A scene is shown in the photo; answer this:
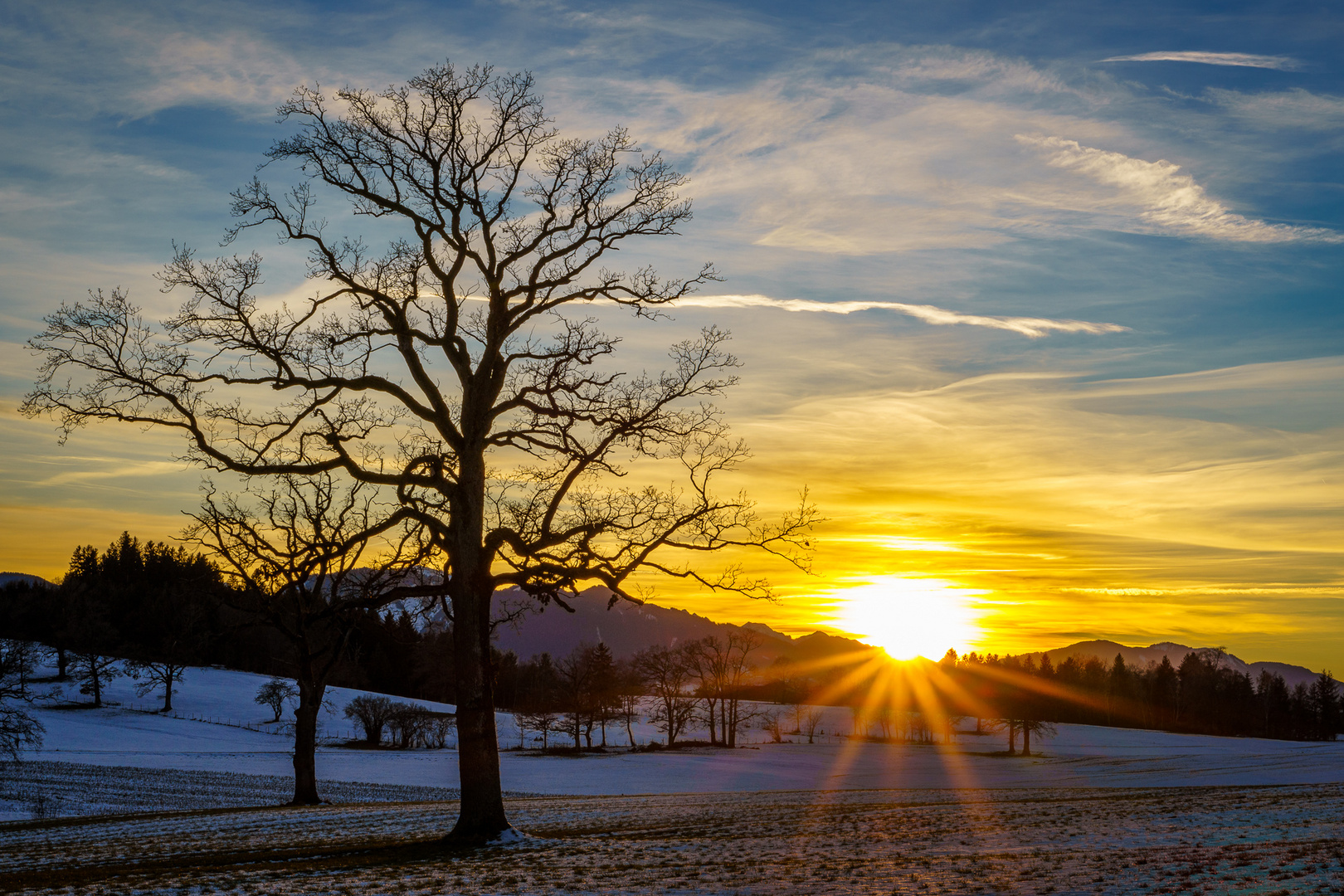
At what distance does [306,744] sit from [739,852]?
23801 mm

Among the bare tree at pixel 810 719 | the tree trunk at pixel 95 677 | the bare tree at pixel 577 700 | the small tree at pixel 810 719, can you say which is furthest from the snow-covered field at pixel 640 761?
the small tree at pixel 810 719

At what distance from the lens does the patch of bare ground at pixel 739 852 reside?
1102cm

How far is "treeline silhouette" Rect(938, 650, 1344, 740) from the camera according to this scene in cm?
15238

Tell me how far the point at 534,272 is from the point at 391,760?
60.7 meters

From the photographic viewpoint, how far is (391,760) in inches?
2726

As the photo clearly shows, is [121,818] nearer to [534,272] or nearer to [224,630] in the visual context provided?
[224,630]

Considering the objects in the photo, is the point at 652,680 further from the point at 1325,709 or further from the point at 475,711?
the point at 1325,709

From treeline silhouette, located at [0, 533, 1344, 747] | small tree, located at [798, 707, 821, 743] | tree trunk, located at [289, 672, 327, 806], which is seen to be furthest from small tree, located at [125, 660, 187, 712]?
small tree, located at [798, 707, 821, 743]

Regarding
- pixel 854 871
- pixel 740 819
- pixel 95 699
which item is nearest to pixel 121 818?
pixel 740 819

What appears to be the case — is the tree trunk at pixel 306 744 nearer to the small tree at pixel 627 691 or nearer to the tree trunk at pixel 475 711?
the tree trunk at pixel 475 711

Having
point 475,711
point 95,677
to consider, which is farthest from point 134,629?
point 475,711

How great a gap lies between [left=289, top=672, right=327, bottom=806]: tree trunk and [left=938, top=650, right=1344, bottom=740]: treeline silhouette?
388 feet

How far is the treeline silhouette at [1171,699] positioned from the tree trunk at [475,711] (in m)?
129

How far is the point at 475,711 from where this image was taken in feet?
55.4
